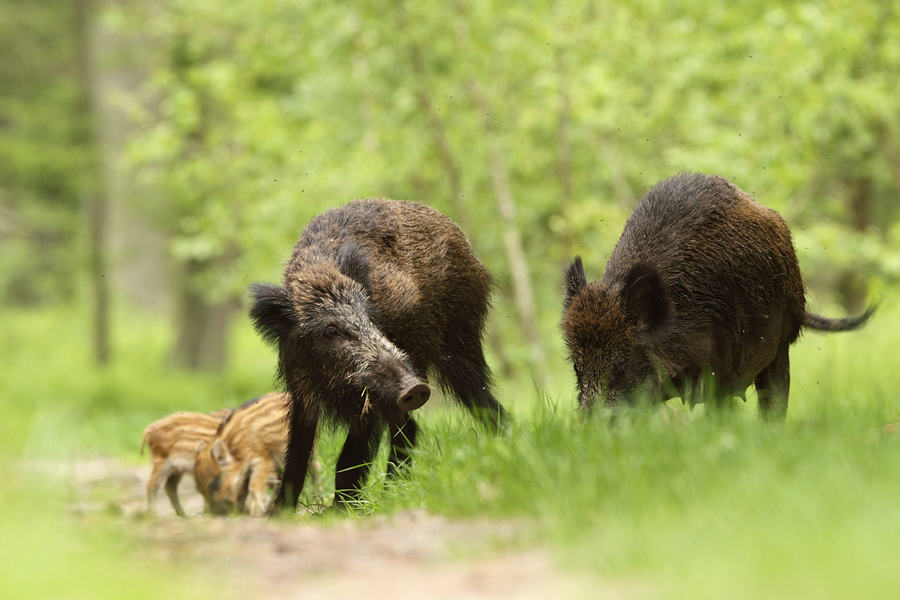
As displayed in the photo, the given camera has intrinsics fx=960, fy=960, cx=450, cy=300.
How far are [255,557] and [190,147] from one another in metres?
14.7

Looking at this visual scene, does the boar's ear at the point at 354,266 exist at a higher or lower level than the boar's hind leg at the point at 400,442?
higher

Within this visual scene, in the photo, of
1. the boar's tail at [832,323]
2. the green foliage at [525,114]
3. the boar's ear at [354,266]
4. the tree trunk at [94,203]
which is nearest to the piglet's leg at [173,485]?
the boar's ear at [354,266]

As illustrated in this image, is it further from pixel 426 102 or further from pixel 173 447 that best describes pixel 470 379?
pixel 426 102

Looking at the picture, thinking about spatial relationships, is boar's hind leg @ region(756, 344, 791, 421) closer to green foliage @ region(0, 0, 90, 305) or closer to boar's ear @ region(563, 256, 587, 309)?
boar's ear @ region(563, 256, 587, 309)

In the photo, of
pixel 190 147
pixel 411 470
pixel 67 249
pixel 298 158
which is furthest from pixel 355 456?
pixel 67 249

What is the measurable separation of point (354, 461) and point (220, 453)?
1.80 m

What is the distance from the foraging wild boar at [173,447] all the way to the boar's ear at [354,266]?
8.57ft

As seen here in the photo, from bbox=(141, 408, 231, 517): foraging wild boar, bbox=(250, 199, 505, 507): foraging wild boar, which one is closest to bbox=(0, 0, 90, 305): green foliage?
bbox=(141, 408, 231, 517): foraging wild boar

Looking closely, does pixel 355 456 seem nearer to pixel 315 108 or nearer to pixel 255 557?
pixel 255 557

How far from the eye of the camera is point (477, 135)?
15.5 meters

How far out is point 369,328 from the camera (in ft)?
18.0

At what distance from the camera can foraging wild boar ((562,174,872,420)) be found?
531cm

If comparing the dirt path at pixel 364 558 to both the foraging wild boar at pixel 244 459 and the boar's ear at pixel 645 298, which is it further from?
the foraging wild boar at pixel 244 459

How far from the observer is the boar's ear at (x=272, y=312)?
5605mm
